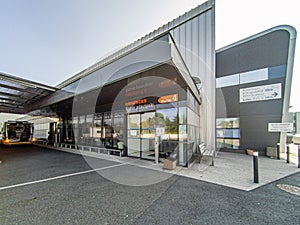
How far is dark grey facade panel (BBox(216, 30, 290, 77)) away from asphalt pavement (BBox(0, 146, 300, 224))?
881 cm

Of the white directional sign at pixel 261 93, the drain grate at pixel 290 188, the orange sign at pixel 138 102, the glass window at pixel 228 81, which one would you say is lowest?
the drain grate at pixel 290 188

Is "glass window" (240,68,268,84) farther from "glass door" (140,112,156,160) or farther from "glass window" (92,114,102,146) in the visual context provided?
"glass window" (92,114,102,146)

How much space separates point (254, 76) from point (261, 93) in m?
1.36

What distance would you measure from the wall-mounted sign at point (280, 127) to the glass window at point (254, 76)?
130 inches

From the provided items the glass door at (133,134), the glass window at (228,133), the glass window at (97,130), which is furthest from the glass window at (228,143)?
the glass window at (97,130)

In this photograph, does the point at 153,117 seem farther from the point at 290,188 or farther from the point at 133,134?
the point at 290,188

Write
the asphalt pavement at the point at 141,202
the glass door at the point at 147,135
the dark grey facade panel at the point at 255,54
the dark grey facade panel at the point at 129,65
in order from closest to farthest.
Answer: the asphalt pavement at the point at 141,202
the dark grey facade panel at the point at 129,65
the glass door at the point at 147,135
the dark grey facade panel at the point at 255,54

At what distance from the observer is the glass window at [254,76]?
1073 cm

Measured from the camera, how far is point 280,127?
9.82 metres

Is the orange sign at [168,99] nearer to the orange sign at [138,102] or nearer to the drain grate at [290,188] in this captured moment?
the orange sign at [138,102]

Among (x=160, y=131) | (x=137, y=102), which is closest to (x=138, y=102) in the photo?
(x=137, y=102)

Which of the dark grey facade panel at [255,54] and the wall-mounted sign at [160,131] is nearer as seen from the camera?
the wall-mounted sign at [160,131]

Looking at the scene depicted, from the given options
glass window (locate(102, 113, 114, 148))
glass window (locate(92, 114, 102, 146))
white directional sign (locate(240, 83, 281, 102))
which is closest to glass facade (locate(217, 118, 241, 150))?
white directional sign (locate(240, 83, 281, 102))

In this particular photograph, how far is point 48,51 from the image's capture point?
18.9m
